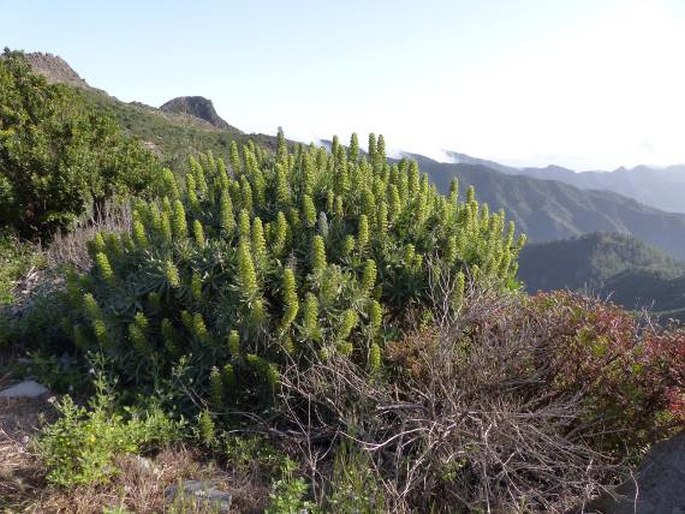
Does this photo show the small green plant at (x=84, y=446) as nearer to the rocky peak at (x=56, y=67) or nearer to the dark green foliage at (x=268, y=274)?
the dark green foliage at (x=268, y=274)

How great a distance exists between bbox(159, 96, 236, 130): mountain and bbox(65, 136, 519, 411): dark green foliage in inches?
2147

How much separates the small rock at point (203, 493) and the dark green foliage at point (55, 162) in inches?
194

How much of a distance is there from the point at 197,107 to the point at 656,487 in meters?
62.0

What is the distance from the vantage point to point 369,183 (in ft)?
15.0

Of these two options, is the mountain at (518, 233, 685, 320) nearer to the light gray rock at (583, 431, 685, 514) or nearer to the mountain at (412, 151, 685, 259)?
the mountain at (412, 151, 685, 259)

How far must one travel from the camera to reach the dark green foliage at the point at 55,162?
7.07m

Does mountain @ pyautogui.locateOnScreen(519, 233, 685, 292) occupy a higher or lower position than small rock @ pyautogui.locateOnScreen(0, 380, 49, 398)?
lower

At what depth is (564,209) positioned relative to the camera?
16438 centimetres

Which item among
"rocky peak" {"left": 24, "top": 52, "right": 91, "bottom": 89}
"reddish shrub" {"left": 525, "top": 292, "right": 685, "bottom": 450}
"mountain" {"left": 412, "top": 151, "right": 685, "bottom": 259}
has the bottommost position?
"mountain" {"left": 412, "top": 151, "right": 685, "bottom": 259}

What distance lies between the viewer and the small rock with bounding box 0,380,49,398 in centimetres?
386

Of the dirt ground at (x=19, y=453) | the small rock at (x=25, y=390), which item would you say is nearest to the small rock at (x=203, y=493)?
the dirt ground at (x=19, y=453)

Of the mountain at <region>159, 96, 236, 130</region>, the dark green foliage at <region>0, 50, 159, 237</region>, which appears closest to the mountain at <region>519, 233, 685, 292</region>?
the mountain at <region>159, 96, 236, 130</region>

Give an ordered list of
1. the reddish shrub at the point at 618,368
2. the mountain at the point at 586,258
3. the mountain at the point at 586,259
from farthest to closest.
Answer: the mountain at the point at 586,258 < the mountain at the point at 586,259 < the reddish shrub at the point at 618,368

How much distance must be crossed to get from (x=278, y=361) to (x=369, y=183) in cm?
163
